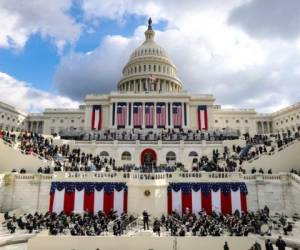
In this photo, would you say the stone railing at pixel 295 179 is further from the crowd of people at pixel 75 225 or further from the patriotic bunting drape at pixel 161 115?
the patriotic bunting drape at pixel 161 115

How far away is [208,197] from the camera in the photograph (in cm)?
3045

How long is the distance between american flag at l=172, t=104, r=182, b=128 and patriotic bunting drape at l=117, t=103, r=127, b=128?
13763 millimetres

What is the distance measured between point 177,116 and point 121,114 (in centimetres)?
1567

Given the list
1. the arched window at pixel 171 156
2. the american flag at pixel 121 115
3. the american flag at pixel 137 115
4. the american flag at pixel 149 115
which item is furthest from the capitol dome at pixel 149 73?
the arched window at pixel 171 156

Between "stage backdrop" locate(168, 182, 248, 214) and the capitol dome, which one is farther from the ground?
the capitol dome

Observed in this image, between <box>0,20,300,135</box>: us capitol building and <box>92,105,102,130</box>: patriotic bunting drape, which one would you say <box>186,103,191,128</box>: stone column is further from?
<box>92,105,102,130</box>: patriotic bunting drape

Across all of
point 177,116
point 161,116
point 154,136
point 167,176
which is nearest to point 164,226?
point 167,176

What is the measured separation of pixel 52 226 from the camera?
23234 millimetres

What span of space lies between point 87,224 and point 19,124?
8793 centimetres

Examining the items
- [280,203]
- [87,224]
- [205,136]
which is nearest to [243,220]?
[280,203]

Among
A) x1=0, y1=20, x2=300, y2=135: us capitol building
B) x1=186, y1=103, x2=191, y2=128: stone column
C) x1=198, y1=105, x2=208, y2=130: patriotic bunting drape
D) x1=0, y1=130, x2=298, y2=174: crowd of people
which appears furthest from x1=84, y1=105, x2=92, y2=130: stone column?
x1=198, y1=105, x2=208, y2=130: patriotic bunting drape

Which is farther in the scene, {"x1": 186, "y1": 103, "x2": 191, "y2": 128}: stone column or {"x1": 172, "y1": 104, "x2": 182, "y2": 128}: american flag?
{"x1": 186, "y1": 103, "x2": 191, "y2": 128}: stone column

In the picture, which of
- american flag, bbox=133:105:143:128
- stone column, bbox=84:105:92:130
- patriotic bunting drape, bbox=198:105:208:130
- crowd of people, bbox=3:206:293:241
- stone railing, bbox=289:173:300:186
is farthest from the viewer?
stone column, bbox=84:105:92:130

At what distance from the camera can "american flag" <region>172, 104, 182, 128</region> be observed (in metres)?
75.5
